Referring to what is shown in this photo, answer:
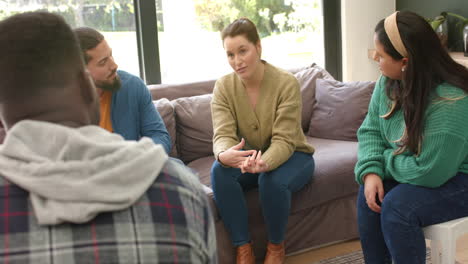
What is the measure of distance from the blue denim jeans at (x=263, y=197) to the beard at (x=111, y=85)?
591 millimetres

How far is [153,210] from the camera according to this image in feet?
2.98

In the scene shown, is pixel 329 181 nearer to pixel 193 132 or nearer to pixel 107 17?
pixel 193 132

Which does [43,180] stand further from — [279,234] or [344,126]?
[344,126]

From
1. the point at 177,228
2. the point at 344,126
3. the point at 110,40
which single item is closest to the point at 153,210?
the point at 177,228

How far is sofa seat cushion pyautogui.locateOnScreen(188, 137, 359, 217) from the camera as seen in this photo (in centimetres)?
264

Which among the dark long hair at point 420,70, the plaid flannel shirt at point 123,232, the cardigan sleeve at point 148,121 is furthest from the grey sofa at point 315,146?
the plaid flannel shirt at point 123,232

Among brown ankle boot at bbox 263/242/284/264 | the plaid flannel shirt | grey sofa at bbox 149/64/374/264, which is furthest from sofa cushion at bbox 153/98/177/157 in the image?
the plaid flannel shirt

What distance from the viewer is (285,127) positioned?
8.24ft

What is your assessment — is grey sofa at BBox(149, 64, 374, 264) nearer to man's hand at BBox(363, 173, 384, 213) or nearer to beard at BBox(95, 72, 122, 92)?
man's hand at BBox(363, 173, 384, 213)

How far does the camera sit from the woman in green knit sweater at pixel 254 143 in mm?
2434

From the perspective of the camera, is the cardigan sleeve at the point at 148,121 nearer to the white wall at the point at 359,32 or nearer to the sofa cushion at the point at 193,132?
the sofa cushion at the point at 193,132

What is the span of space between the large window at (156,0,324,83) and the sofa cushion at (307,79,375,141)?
889 millimetres

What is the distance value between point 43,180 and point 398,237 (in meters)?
1.44

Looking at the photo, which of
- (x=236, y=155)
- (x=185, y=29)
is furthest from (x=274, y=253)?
(x=185, y=29)
